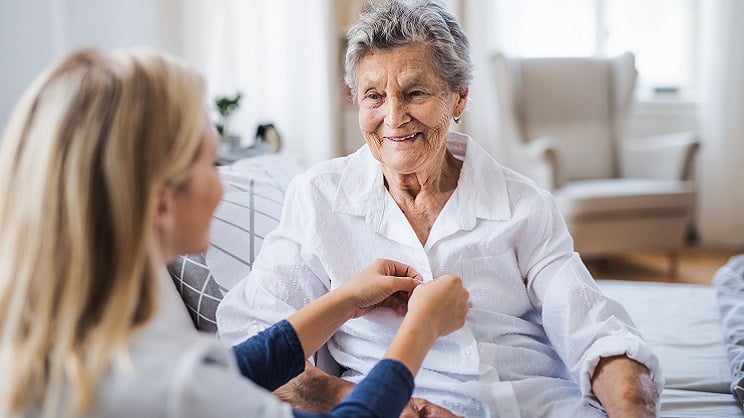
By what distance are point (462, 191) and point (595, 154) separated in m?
3.10

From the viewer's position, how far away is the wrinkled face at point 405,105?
133cm

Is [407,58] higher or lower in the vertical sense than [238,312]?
higher

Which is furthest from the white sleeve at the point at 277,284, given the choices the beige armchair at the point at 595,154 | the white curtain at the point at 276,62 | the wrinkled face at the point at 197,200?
the white curtain at the point at 276,62

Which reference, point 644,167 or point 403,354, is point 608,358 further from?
point 644,167

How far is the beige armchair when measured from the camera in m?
3.67

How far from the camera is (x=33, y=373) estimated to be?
674 millimetres

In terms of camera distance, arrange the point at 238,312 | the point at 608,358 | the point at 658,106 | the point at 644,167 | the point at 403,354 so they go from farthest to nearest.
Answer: the point at 658,106
the point at 644,167
the point at 238,312
the point at 608,358
the point at 403,354

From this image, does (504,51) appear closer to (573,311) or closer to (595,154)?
(595,154)

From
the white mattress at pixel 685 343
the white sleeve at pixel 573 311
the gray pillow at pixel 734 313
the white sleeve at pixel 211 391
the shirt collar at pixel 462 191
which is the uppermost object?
the shirt collar at pixel 462 191

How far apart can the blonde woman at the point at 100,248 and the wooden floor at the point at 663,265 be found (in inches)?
137

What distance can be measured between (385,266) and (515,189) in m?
0.30

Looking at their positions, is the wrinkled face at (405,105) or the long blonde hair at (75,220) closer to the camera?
the long blonde hair at (75,220)

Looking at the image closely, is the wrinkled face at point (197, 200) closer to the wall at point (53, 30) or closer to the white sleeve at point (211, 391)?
the white sleeve at point (211, 391)

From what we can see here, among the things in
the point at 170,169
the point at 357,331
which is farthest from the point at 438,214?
the point at 170,169
